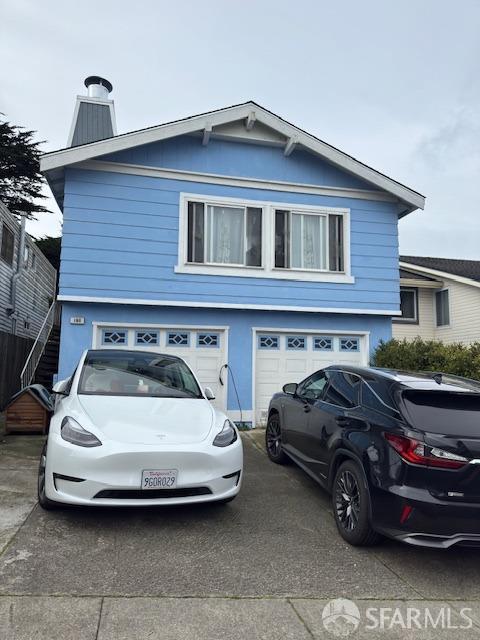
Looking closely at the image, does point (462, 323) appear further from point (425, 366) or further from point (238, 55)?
point (238, 55)

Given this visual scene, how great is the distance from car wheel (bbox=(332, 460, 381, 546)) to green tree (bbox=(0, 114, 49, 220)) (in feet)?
87.5

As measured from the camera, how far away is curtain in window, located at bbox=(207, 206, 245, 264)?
982cm

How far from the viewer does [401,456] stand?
11.5ft

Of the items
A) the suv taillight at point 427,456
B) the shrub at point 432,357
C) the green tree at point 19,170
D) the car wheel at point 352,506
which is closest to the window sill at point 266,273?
the shrub at point 432,357

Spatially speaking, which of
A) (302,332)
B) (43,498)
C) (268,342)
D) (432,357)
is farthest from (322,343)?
(43,498)

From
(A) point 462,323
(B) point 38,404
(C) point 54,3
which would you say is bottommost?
(B) point 38,404

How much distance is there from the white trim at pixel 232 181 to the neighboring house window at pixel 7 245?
4422 mm

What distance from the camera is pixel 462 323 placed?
637 inches

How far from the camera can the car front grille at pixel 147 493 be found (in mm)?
3891

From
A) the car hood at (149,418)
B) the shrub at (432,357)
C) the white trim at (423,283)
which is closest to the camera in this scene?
the car hood at (149,418)

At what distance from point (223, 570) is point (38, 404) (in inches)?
232

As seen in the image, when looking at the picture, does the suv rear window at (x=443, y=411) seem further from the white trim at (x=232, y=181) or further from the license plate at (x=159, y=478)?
the white trim at (x=232, y=181)

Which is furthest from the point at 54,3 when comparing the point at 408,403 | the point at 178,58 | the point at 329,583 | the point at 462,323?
the point at 462,323

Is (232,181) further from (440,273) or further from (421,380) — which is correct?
(440,273)
